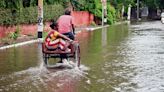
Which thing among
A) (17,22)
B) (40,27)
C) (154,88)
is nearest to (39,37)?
(40,27)

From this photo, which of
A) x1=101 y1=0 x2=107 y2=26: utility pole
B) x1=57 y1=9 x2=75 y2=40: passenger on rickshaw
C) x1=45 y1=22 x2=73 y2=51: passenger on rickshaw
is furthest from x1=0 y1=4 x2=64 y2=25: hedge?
x1=101 y1=0 x2=107 y2=26: utility pole

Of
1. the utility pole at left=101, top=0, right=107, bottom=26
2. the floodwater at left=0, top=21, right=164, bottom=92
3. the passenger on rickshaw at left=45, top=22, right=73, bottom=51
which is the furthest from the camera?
the utility pole at left=101, top=0, right=107, bottom=26

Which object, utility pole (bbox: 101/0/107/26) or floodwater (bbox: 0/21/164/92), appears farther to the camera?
utility pole (bbox: 101/0/107/26)

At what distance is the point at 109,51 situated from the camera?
2225cm

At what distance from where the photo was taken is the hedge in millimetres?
29812

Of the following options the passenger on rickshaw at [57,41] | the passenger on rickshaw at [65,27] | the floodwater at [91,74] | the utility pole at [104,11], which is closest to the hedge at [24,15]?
the floodwater at [91,74]

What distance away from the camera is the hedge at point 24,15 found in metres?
29.8

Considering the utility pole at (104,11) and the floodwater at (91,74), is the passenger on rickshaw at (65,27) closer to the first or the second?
the floodwater at (91,74)

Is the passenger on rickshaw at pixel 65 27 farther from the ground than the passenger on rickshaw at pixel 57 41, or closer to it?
farther from the ground

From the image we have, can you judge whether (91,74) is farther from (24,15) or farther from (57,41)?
(24,15)

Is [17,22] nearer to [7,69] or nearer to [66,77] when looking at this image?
[7,69]

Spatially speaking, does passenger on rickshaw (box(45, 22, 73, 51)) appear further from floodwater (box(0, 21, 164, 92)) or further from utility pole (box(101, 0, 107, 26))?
utility pole (box(101, 0, 107, 26))

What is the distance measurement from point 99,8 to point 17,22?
30786 millimetres

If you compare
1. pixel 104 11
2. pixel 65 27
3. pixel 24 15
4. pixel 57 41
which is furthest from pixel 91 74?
pixel 104 11
